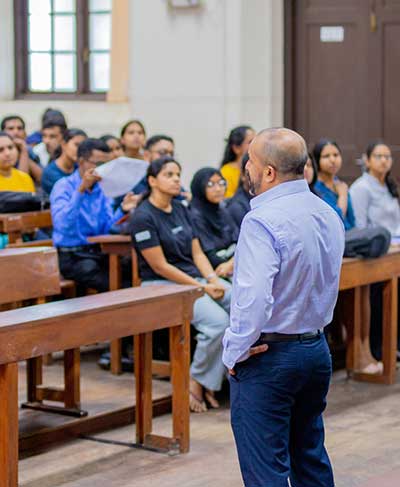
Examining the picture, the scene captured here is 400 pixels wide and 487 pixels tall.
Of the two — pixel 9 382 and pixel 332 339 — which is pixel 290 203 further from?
pixel 332 339

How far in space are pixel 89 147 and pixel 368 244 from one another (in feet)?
5.56

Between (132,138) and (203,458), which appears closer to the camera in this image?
(203,458)

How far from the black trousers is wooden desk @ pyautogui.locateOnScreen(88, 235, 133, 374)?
12 cm

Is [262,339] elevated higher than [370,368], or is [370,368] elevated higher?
[262,339]

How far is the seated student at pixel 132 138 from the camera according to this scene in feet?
25.3

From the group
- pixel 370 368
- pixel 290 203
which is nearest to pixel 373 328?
pixel 370 368

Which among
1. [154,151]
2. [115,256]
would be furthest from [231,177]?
[115,256]

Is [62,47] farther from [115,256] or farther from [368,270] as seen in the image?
[368,270]

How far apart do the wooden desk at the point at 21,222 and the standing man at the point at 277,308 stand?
3.39 meters

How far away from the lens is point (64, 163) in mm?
7223

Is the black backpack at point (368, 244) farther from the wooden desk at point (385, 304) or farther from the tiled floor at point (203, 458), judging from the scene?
the tiled floor at point (203, 458)

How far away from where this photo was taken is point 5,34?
10430 millimetres

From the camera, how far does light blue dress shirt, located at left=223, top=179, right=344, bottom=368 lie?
126 inches

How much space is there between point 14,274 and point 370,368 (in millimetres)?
2294
